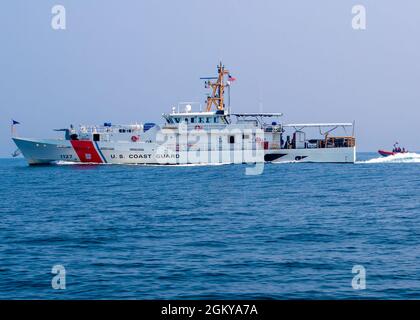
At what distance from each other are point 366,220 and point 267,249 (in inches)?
303

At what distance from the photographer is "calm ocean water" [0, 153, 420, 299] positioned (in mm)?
12695

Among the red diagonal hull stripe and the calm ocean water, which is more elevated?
the red diagonal hull stripe

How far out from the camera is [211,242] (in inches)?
719

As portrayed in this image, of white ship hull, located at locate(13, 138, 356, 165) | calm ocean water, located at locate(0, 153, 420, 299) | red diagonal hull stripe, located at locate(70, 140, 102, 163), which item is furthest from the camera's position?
white ship hull, located at locate(13, 138, 356, 165)

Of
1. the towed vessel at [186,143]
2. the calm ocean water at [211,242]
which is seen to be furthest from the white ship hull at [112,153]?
the calm ocean water at [211,242]

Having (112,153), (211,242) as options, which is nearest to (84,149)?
(112,153)

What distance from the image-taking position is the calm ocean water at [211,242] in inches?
500

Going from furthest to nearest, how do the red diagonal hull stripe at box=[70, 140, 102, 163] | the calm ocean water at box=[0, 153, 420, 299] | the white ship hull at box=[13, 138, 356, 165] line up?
the white ship hull at box=[13, 138, 356, 165], the red diagonal hull stripe at box=[70, 140, 102, 163], the calm ocean water at box=[0, 153, 420, 299]

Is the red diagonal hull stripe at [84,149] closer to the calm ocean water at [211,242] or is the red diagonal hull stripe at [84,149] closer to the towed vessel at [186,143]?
the towed vessel at [186,143]

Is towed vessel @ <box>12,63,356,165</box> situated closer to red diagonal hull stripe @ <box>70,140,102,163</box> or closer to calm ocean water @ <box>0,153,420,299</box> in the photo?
red diagonal hull stripe @ <box>70,140,102,163</box>

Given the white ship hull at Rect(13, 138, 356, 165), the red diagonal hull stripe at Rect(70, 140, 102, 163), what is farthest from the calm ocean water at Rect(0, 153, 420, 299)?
the white ship hull at Rect(13, 138, 356, 165)

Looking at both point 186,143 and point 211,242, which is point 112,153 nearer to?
point 186,143
